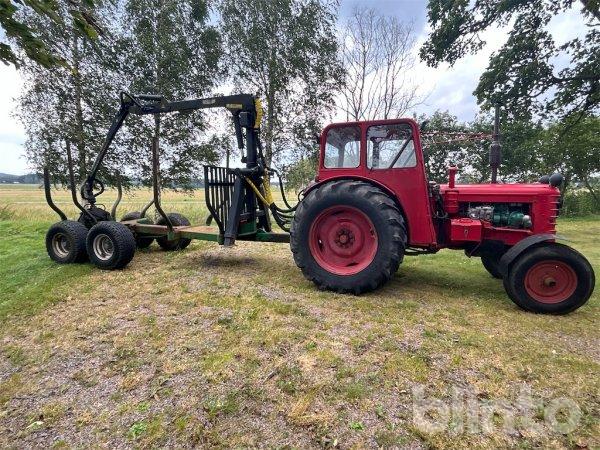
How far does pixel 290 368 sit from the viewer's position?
7.91 ft

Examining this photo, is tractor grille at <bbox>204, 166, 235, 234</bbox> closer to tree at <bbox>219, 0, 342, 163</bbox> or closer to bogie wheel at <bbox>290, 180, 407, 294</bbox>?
bogie wheel at <bbox>290, 180, 407, 294</bbox>

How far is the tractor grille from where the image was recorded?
16.3 ft

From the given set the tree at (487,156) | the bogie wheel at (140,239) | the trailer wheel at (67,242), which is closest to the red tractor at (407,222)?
the bogie wheel at (140,239)

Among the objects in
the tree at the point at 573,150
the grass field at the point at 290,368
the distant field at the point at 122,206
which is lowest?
the grass field at the point at 290,368

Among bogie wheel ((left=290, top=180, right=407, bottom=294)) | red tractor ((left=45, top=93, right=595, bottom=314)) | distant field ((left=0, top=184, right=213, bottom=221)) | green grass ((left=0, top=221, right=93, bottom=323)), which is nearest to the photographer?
red tractor ((left=45, top=93, right=595, bottom=314))

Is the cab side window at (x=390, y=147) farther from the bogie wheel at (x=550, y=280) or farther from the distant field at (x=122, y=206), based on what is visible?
the distant field at (x=122, y=206)

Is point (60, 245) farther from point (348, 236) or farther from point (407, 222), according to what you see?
point (407, 222)

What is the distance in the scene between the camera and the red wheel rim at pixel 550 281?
135 inches

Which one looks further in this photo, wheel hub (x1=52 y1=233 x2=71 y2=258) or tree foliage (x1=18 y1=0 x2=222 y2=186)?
tree foliage (x1=18 y1=0 x2=222 y2=186)

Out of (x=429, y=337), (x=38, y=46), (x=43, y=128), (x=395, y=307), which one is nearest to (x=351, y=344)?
(x=429, y=337)

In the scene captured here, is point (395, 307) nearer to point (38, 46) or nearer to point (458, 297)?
point (458, 297)

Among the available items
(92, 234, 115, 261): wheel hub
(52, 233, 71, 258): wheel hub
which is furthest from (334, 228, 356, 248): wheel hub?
(52, 233, 71, 258): wheel hub

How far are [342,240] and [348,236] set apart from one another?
3.4 inches

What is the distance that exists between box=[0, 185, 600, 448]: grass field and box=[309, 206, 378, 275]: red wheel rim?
423 mm
